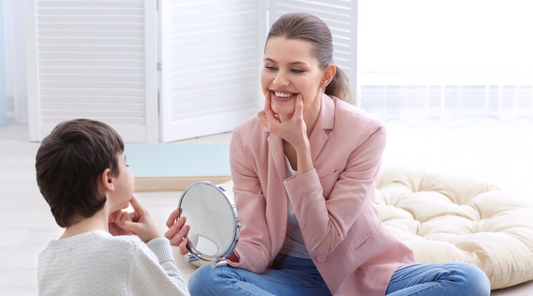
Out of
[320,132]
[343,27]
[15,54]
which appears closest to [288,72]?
[320,132]

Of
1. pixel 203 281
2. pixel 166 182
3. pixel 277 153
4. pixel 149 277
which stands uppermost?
pixel 277 153

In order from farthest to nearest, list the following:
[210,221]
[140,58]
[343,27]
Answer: [140,58] → [343,27] → [210,221]

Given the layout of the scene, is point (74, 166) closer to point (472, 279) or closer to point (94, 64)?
point (472, 279)

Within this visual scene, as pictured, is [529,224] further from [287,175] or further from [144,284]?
[144,284]

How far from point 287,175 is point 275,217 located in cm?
11

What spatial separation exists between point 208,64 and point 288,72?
2.58m

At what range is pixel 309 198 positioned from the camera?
1.35 m

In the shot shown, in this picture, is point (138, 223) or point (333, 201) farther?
point (333, 201)

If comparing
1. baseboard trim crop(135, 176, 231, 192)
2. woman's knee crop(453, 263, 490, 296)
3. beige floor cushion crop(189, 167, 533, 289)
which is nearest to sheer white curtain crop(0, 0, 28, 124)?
baseboard trim crop(135, 176, 231, 192)

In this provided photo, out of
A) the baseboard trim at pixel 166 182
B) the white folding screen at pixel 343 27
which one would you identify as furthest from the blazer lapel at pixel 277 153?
the white folding screen at pixel 343 27

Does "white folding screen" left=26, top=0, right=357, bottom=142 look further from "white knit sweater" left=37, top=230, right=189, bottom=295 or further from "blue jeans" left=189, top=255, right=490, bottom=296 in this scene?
"white knit sweater" left=37, top=230, right=189, bottom=295

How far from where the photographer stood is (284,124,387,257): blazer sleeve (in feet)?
4.45

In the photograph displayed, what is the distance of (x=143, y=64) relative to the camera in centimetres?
372

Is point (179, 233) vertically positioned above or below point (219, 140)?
above
